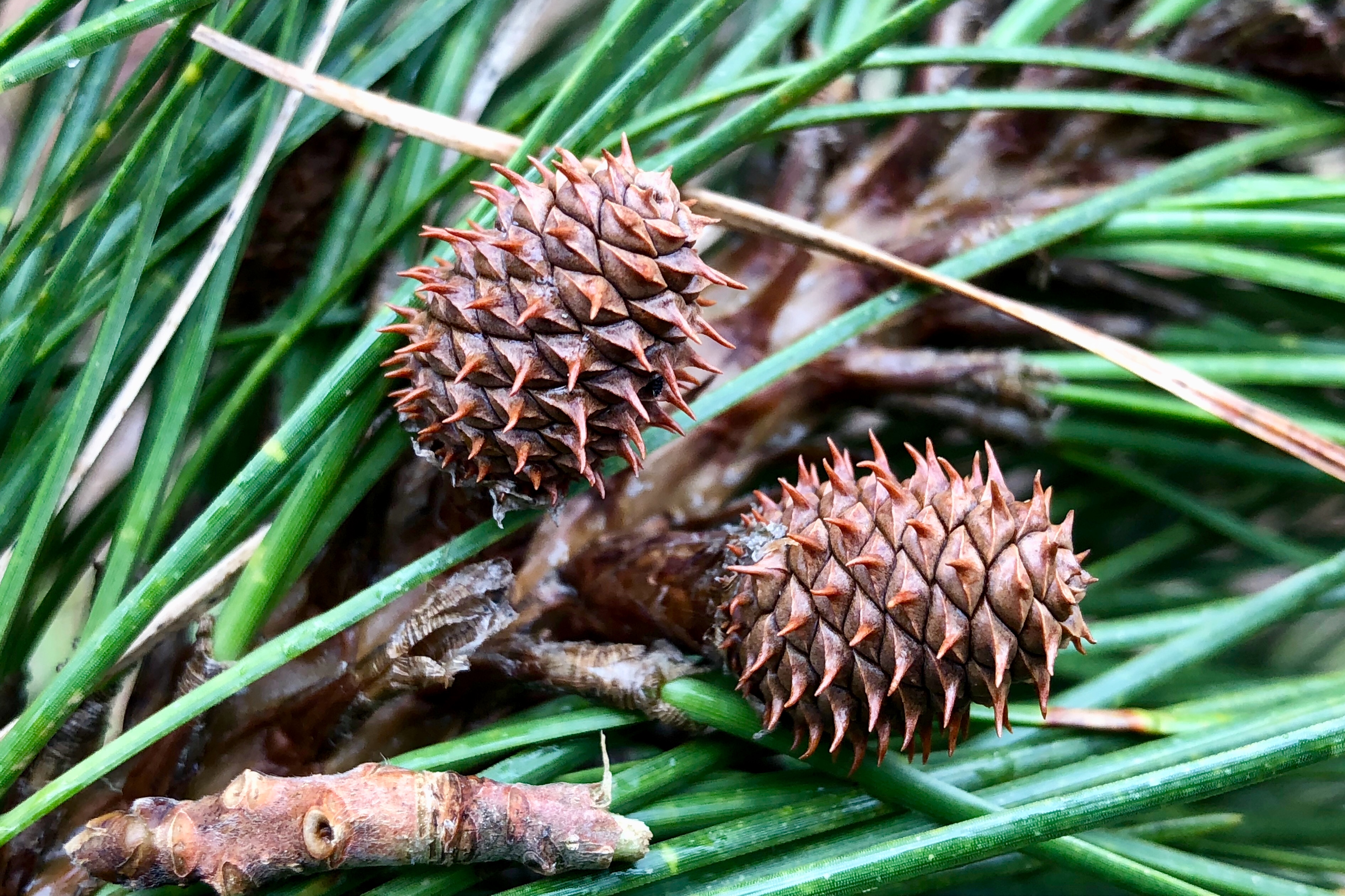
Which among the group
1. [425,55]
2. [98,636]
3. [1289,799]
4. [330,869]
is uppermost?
[425,55]

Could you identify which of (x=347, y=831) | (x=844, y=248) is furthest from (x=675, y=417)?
(x=347, y=831)

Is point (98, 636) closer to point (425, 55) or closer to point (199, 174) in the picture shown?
point (199, 174)

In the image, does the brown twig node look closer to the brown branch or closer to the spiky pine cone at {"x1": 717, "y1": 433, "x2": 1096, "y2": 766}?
the spiky pine cone at {"x1": 717, "y1": 433, "x2": 1096, "y2": 766}

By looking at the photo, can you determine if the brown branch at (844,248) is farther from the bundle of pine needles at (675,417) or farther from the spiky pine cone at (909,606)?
the spiky pine cone at (909,606)

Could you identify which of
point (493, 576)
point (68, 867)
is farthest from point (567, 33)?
point (68, 867)

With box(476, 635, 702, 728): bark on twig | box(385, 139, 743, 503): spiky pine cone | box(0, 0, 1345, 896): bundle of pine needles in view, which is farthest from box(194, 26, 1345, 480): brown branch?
box(476, 635, 702, 728): bark on twig
